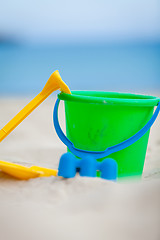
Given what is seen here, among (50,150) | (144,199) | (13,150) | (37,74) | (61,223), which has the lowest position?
(61,223)

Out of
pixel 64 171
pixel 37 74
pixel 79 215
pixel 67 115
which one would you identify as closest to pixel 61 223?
pixel 79 215

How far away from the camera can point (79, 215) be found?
1.78 feet

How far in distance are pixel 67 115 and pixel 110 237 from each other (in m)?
0.63

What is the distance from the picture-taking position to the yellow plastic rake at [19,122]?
2.84 ft

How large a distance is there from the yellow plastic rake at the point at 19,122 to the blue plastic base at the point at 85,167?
0.34ft

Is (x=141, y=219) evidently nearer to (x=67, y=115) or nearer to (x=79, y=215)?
(x=79, y=215)

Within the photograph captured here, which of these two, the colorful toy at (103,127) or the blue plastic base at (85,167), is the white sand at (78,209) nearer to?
the blue plastic base at (85,167)

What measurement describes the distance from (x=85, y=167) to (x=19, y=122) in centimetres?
31

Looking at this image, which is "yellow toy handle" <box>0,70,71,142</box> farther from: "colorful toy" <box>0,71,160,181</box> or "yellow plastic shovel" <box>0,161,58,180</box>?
"yellow plastic shovel" <box>0,161,58,180</box>

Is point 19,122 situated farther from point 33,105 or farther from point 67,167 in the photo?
point 67,167

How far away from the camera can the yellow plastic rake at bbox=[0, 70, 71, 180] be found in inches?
34.1

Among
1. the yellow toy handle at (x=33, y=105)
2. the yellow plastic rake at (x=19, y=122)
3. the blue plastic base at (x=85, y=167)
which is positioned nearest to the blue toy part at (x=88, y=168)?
the blue plastic base at (x=85, y=167)

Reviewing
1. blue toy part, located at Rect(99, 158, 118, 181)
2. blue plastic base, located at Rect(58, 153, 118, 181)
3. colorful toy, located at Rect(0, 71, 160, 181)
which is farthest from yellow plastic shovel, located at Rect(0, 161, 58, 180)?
blue toy part, located at Rect(99, 158, 118, 181)

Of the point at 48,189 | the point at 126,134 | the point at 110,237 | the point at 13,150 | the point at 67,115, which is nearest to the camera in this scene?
the point at 110,237
